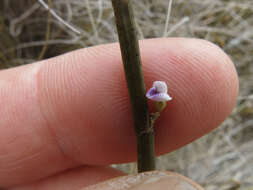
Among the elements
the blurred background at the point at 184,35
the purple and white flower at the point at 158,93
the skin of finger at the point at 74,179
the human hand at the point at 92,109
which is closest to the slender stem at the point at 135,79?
the purple and white flower at the point at 158,93

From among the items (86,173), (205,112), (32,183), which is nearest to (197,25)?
(205,112)

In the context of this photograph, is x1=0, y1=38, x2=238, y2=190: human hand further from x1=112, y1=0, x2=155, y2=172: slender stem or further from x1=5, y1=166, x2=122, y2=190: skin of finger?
x1=112, y1=0, x2=155, y2=172: slender stem

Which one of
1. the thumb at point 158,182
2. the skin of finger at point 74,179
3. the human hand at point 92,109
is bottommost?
the skin of finger at point 74,179

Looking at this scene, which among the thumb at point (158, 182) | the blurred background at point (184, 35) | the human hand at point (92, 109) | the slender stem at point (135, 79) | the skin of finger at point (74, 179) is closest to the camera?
the slender stem at point (135, 79)

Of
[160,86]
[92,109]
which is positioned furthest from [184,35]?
[160,86]

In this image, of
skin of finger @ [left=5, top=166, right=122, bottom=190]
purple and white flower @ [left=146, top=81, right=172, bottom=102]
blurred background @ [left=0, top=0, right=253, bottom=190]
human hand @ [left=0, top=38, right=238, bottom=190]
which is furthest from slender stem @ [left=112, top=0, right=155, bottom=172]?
blurred background @ [left=0, top=0, right=253, bottom=190]

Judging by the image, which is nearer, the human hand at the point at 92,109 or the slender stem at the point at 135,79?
the slender stem at the point at 135,79

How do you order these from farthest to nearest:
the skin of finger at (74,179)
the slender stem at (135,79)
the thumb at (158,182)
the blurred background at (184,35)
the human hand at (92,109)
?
the blurred background at (184,35), the skin of finger at (74,179), the human hand at (92,109), the thumb at (158,182), the slender stem at (135,79)

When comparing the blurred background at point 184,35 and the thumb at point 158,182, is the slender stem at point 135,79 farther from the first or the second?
the blurred background at point 184,35
